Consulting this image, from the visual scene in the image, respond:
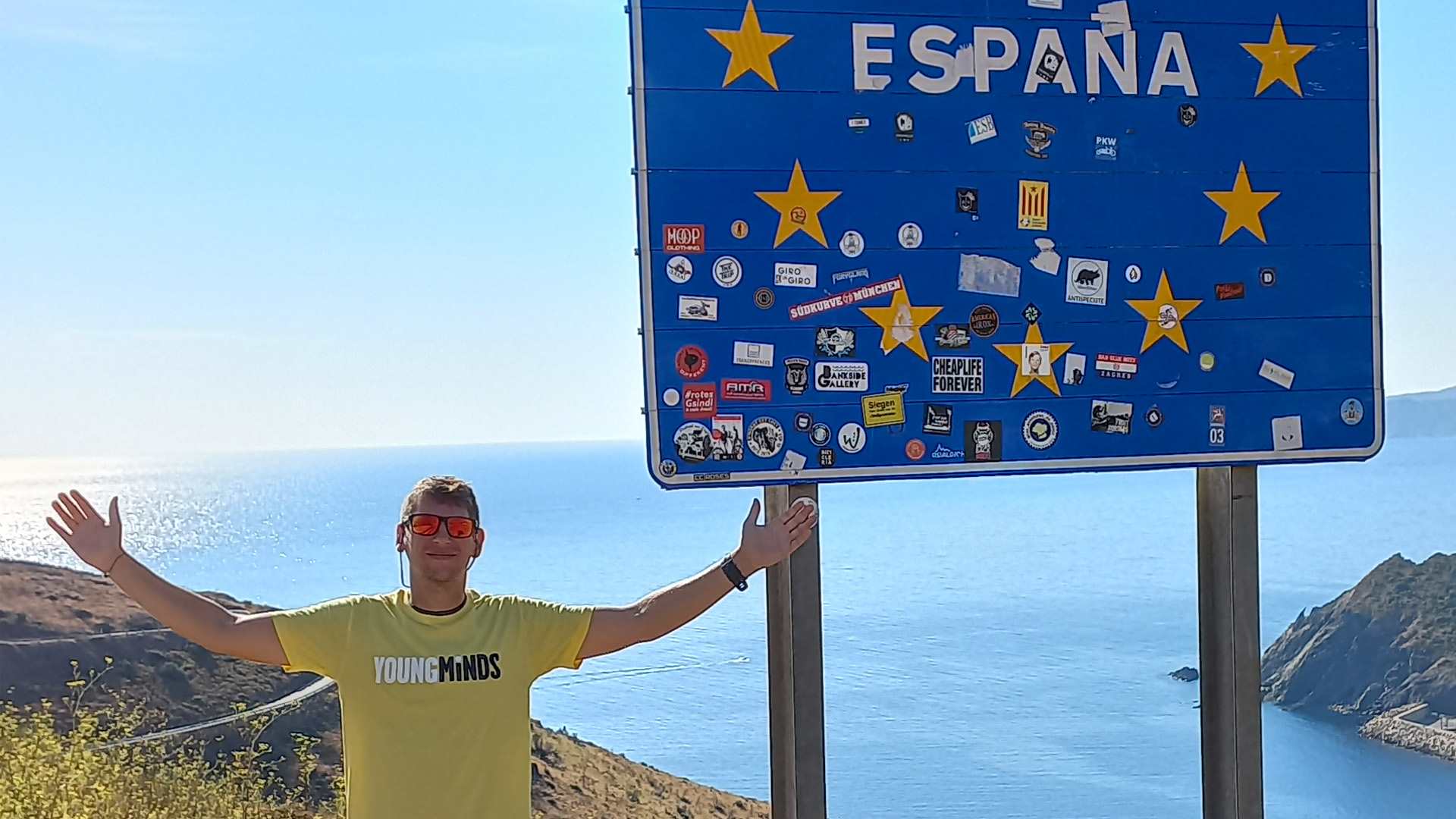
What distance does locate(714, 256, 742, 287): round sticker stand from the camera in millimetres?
2529

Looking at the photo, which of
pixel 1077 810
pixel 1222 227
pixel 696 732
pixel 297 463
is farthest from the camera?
pixel 297 463

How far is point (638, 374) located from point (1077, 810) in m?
1.90

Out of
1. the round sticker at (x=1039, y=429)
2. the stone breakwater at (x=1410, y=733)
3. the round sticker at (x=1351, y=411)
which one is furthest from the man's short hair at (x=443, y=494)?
the stone breakwater at (x=1410, y=733)

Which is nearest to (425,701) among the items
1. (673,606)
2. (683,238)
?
(673,606)

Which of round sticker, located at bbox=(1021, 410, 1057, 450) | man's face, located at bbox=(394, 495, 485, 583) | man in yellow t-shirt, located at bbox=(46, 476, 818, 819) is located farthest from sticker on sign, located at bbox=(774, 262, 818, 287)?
man's face, located at bbox=(394, 495, 485, 583)

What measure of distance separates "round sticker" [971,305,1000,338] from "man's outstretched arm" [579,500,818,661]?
0.71m

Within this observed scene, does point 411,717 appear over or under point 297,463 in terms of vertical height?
over

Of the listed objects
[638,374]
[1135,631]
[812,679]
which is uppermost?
[638,374]

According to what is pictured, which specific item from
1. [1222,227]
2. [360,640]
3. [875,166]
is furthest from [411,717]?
[1222,227]

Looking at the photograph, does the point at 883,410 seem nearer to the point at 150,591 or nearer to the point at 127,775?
the point at 150,591

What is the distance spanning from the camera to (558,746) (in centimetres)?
420

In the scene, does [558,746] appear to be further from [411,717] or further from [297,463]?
[297,463]

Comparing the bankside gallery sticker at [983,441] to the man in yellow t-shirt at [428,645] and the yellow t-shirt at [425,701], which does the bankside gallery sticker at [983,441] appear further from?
the yellow t-shirt at [425,701]

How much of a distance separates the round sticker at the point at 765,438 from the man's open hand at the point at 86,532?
3.74 ft
